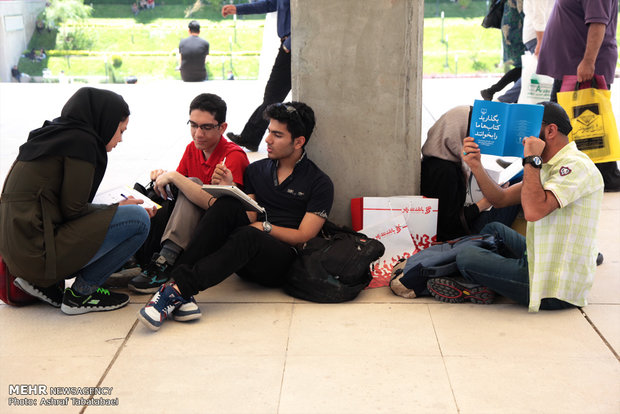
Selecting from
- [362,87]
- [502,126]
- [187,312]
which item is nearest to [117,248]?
[187,312]

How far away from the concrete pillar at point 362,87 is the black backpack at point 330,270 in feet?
2.47

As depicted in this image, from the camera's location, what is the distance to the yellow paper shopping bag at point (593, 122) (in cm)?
506

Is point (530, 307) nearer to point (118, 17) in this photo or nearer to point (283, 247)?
point (283, 247)

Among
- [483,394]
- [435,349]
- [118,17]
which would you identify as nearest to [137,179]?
[435,349]

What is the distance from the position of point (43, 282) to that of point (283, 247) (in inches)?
48.1

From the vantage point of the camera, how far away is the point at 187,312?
134 inches

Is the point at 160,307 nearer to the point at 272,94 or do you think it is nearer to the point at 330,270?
the point at 330,270

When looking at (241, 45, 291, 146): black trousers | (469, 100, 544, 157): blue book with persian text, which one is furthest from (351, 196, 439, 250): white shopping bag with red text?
(241, 45, 291, 146): black trousers

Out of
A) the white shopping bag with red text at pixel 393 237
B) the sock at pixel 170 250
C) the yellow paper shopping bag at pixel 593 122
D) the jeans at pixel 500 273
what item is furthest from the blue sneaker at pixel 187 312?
the yellow paper shopping bag at pixel 593 122

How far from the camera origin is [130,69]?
3522cm

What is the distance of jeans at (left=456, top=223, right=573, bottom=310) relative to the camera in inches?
136

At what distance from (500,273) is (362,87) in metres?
1.49

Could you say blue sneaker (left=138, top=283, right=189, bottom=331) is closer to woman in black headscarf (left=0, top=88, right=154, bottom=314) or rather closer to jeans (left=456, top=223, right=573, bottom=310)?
woman in black headscarf (left=0, top=88, right=154, bottom=314)

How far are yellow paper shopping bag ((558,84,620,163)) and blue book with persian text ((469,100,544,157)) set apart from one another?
1727 millimetres
